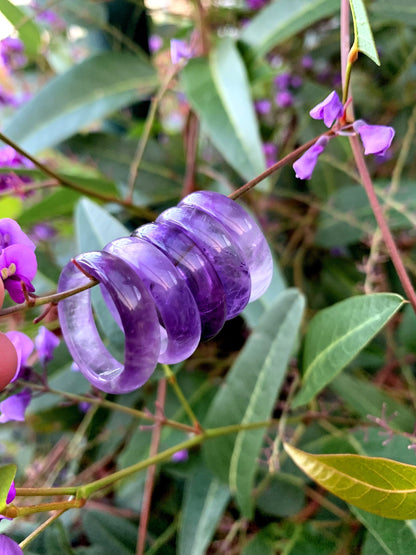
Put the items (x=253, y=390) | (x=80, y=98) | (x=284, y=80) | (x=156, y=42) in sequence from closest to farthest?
(x=253, y=390) → (x=80, y=98) → (x=284, y=80) → (x=156, y=42)

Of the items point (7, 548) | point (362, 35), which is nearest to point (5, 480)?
point (7, 548)

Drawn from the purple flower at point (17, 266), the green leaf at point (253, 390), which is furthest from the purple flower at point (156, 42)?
the purple flower at point (17, 266)

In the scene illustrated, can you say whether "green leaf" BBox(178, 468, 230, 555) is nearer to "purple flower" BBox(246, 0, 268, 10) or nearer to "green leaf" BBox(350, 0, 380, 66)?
"green leaf" BBox(350, 0, 380, 66)

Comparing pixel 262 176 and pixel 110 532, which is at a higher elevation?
pixel 262 176

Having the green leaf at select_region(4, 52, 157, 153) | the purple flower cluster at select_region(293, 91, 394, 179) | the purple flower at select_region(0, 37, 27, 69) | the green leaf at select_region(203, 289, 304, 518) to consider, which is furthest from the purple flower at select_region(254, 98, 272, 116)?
the purple flower cluster at select_region(293, 91, 394, 179)

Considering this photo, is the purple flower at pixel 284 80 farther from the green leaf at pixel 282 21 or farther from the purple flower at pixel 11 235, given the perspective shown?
the purple flower at pixel 11 235

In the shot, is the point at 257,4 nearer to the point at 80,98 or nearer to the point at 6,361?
the point at 80,98
